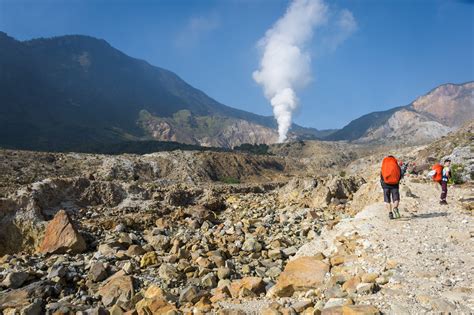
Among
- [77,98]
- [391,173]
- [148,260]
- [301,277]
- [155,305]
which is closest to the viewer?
[155,305]

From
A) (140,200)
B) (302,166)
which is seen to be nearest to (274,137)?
(302,166)

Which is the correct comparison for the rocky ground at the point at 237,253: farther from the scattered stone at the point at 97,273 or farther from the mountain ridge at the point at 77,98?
the mountain ridge at the point at 77,98

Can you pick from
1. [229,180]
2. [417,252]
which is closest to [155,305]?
[417,252]

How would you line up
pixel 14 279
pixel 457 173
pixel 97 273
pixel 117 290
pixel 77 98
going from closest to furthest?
pixel 117 290
pixel 14 279
pixel 97 273
pixel 457 173
pixel 77 98

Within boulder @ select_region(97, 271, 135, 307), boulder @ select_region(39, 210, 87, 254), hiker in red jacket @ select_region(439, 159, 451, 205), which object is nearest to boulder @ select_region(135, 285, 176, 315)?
boulder @ select_region(97, 271, 135, 307)

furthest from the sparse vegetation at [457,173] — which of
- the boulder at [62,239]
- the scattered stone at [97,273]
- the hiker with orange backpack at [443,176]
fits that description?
the boulder at [62,239]

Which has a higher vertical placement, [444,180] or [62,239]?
[444,180]

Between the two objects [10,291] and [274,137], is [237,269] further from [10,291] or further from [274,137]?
[274,137]

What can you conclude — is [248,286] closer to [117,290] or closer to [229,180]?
[117,290]

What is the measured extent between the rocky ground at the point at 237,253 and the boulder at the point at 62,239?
0.03 metres

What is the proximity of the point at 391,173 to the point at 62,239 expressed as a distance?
8970 millimetres

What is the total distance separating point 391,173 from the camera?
27.3ft

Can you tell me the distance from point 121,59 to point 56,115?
10150 centimetres

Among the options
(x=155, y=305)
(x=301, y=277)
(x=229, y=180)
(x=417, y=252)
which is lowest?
(x=155, y=305)
